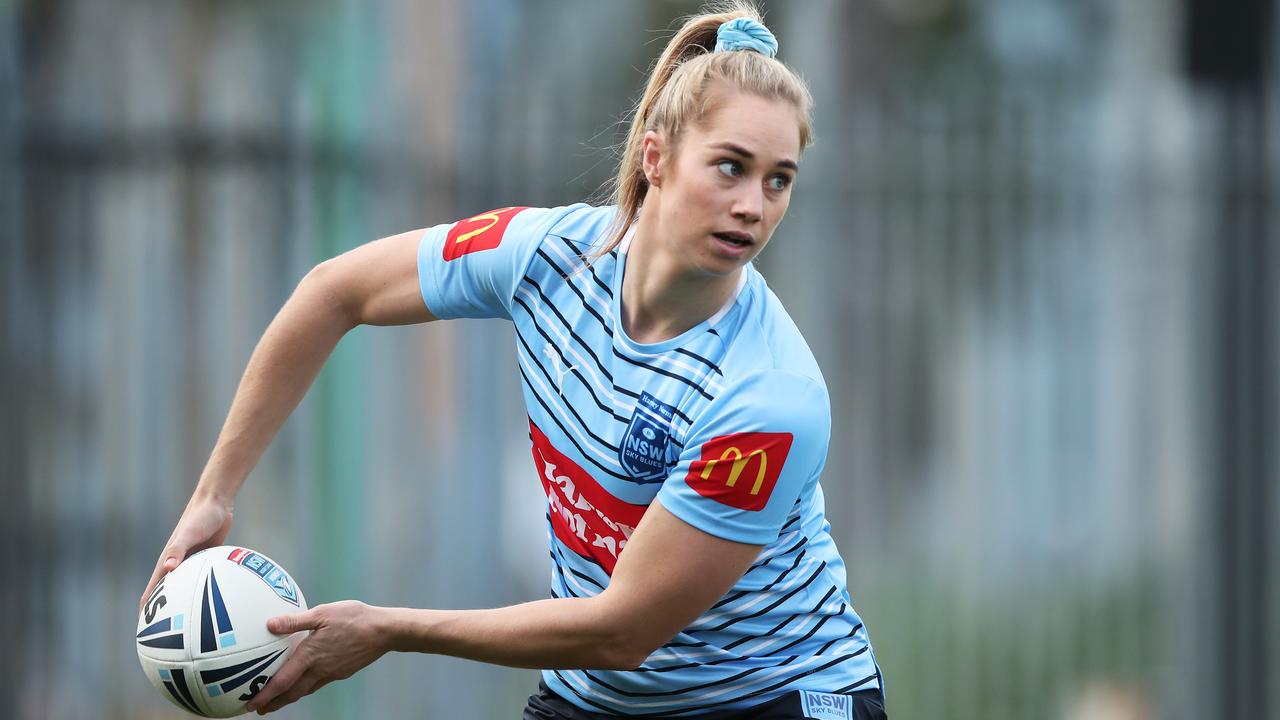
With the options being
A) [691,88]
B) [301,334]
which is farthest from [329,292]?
[691,88]

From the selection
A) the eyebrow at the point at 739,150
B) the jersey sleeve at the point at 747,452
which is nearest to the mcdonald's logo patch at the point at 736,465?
the jersey sleeve at the point at 747,452

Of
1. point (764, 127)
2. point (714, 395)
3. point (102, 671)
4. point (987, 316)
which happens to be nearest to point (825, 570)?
point (714, 395)

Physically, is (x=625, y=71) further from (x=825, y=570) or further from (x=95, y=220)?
(x=825, y=570)

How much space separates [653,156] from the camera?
3377 mm

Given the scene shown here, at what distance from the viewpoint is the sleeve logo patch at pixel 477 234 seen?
3.68 meters

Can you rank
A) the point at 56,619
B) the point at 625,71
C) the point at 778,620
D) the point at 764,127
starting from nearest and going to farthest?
the point at 764,127
the point at 778,620
the point at 56,619
the point at 625,71

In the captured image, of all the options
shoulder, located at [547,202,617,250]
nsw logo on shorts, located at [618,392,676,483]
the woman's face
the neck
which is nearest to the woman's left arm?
nsw logo on shorts, located at [618,392,676,483]

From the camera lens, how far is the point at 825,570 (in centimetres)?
355

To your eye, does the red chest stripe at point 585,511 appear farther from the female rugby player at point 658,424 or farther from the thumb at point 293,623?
the thumb at point 293,623

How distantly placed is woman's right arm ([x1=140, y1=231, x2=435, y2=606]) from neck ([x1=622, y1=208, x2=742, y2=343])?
61cm

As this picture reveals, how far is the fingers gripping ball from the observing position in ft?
11.2

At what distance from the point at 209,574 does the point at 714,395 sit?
123cm

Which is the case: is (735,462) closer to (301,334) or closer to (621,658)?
(621,658)

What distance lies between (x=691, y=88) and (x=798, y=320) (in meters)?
4.50
